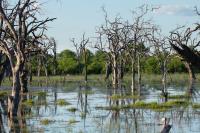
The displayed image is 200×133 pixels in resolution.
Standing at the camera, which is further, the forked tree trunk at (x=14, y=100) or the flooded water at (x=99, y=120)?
the forked tree trunk at (x=14, y=100)

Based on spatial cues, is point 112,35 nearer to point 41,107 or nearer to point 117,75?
point 117,75

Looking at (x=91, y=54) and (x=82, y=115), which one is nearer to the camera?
(x=82, y=115)

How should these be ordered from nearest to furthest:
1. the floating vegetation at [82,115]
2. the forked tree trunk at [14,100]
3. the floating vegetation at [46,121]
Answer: the floating vegetation at [46,121]
the forked tree trunk at [14,100]
the floating vegetation at [82,115]

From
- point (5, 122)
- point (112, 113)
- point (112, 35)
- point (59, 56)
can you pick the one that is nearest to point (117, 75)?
point (112, 35)

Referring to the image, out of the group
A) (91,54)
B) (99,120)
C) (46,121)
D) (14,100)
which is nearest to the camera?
(46,121)

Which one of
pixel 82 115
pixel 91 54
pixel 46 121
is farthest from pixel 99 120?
pixel 91 54

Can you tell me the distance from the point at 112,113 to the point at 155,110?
2.70m

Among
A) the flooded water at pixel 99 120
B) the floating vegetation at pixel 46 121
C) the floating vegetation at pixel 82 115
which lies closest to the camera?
the flooded water at pixel 99 120

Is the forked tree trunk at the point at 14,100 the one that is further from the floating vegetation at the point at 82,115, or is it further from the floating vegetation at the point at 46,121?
the floating vegetation at the point at 82,115

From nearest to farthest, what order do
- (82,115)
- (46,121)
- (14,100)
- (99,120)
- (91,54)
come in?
1. (46,121)
2. (99,120)
3. (14,100)
4. (82,115)
5. (91,54)

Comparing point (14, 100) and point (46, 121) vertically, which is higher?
point (14, 100)

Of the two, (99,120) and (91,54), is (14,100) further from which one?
(91,54)

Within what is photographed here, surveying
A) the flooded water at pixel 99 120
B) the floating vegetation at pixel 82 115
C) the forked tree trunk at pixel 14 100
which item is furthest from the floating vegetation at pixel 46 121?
the floating vegetation at pixel 82 115

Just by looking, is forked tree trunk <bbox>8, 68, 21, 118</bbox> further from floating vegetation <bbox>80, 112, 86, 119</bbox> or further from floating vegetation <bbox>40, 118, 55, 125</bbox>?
floating vegetation <bbox>80, 112, 86, 119</bbox>
